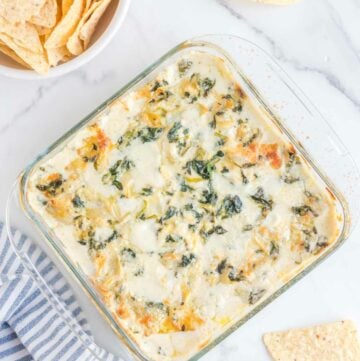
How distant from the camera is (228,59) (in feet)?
6.93

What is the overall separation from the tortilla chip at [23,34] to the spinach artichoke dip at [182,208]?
9.1 inches

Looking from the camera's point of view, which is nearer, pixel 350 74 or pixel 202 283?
pixel 202 283

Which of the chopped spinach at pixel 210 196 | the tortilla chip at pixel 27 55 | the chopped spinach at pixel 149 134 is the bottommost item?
the chopped spinach at pixel 210 196

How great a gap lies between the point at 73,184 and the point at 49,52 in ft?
1.07

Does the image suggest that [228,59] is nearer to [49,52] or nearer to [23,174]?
[49,52]

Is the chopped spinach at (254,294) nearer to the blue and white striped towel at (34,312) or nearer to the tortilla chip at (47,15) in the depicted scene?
the blue and white striped towel at (34,312)

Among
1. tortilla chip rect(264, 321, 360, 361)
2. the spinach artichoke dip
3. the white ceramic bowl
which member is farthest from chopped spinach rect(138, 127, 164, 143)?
tortilla chip rect(264, 321, 360, 361)

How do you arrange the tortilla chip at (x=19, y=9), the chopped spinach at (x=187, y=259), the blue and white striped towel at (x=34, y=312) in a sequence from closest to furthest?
1. the tortilla chip at (x=19, y=9)
2. the chopped spinach at (x=187, y=259)
3. the blue and white striped towel at (x=34, y=312)

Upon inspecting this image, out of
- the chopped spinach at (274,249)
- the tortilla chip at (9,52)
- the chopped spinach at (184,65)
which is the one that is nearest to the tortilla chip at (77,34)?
the tortilla chip at (9,52)

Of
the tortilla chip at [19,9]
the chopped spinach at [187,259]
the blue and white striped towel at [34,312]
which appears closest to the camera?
the tortilla chip at [19,9]

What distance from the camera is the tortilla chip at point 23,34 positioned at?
1.99 meters

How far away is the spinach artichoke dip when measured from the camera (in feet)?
6.77

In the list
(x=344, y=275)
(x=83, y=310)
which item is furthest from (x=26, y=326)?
(x=344, y=275)

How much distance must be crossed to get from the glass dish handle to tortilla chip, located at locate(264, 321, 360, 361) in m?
0.42
